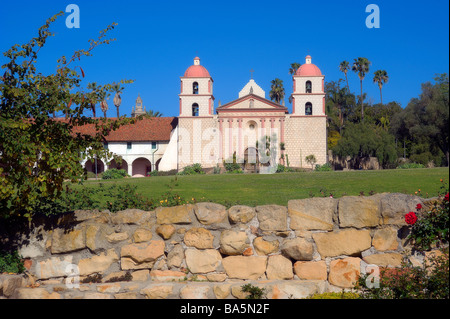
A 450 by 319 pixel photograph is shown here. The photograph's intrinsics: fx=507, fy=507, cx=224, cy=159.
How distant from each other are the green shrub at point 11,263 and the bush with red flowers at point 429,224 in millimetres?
5089

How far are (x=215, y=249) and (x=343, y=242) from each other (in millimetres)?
1717

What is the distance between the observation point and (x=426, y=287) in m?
5.75

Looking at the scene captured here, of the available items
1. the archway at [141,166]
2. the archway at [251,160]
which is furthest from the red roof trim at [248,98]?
the archway at [141,166]

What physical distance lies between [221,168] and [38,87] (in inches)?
1673

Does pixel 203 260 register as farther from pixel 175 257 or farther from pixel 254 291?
pixel 254 291

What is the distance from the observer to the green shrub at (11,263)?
6.71 meters

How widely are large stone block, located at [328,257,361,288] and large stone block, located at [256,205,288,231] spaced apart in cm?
82

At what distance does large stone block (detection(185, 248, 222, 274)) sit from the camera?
688 cm

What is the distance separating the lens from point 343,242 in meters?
6.66

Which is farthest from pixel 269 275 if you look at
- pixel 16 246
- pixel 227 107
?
pixel 227 107

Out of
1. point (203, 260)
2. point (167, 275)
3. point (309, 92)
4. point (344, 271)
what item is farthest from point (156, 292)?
point (309, 92)

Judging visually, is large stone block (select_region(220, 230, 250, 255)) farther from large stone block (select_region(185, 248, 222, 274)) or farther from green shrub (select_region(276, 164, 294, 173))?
green shrub (select_region(276, 164, 294, 173))

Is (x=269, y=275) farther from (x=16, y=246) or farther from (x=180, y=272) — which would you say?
(x=16, y=246)

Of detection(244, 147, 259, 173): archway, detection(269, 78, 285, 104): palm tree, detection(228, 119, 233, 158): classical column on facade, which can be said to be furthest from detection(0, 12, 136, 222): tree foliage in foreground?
detection(269, 78, 285, 104): palm tree
